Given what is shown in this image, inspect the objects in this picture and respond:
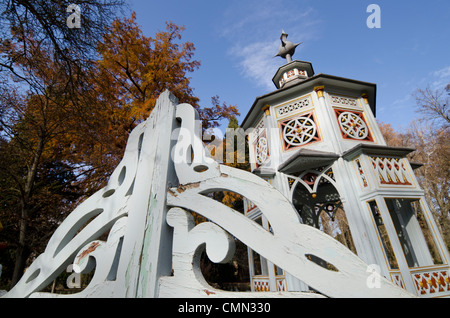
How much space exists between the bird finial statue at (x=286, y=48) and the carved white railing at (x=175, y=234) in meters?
7.82

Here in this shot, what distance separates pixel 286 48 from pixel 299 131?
447 cm

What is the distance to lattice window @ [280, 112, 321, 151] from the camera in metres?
4.80

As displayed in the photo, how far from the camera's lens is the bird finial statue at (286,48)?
7.65 meters

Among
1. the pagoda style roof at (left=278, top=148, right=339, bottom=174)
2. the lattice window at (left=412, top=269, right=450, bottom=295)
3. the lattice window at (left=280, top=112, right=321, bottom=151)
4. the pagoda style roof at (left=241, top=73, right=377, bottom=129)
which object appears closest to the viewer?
the lattice window at (left=412, top=269, right=450, bottom=295)

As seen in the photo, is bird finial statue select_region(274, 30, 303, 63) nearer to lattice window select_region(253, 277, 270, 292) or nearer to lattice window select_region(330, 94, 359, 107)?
lattice window select_region(330, 94, 359, 107)

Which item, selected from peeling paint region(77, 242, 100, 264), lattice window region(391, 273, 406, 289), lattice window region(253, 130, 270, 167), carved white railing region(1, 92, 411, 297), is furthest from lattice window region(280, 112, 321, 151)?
peeling paint region(77, 242, 100, 264)

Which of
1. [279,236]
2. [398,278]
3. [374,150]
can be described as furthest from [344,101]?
[279,236]

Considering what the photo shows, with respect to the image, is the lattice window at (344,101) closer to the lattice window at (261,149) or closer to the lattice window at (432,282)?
the lattice window at (261,149)

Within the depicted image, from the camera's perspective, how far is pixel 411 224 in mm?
4508

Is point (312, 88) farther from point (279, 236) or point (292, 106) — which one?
point (279, 236)

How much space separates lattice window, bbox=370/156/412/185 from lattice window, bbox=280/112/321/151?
1202mm

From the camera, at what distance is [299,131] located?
4.93m

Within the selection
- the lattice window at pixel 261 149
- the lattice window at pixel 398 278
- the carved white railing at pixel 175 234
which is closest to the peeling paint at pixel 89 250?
the carved white railing at pixel 175 234

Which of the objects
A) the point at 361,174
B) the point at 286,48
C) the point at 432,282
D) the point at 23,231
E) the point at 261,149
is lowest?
the point at 432,282
